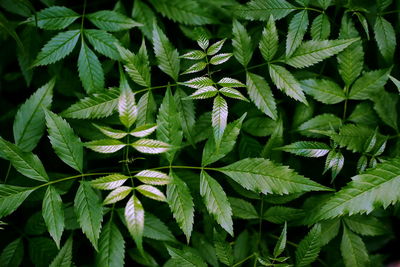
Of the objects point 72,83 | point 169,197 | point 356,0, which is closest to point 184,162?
point 169,197

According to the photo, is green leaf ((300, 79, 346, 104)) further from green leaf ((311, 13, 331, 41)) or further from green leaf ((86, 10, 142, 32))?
green leaf ((86, 10, 142, 32))

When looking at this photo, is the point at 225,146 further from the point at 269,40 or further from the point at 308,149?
the point at 269,40

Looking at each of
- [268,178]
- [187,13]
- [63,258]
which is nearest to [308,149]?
[268,178]

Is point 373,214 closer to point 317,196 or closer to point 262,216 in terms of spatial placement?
point 317,196

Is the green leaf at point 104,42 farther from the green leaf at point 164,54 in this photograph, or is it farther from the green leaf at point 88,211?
the green leaf at point 88,211

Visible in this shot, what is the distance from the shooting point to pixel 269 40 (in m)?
1.67

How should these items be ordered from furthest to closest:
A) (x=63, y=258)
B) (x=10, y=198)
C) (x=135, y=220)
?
1. (x=63, y=258)
2. (x=10, y=198)
3. (x=135, y=220)

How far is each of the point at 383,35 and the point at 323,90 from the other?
16.0 inches

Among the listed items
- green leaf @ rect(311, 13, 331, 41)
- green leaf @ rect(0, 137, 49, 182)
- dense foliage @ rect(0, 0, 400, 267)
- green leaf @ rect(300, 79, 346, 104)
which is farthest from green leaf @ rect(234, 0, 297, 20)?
green leaf @ rect(0, 137, 49, 182)

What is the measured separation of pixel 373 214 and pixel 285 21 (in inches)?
46.2

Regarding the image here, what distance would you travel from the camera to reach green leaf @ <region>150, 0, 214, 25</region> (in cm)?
191

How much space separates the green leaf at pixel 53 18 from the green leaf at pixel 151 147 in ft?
2.82

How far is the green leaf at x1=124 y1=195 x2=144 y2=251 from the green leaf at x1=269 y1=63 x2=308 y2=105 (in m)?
0.88

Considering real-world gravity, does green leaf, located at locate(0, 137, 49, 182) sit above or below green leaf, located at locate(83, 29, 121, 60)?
below
